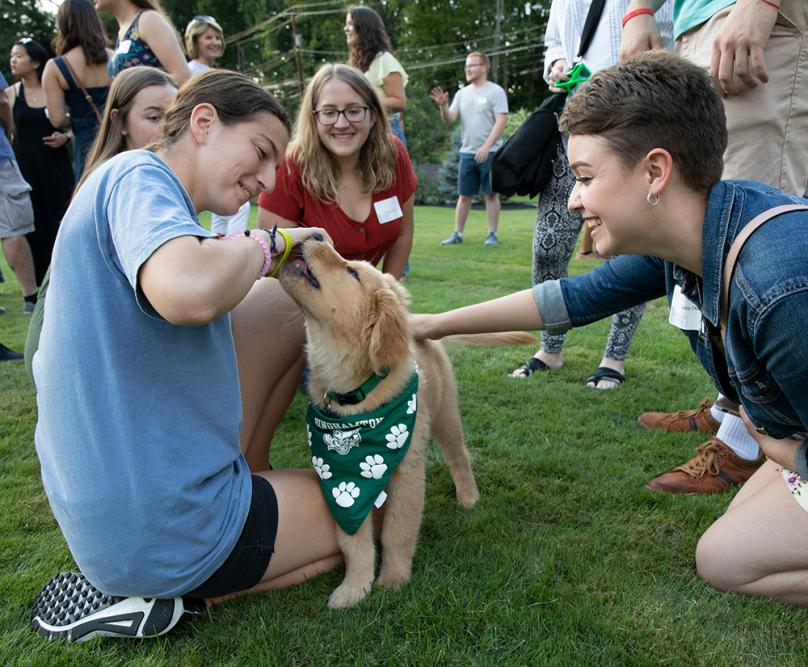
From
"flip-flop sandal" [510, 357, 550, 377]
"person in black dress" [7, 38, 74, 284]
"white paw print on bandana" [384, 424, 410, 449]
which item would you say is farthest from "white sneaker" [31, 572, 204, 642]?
"person in black dress" [7, 38, 74, 284]

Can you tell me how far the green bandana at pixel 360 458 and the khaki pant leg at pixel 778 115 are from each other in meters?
1.53

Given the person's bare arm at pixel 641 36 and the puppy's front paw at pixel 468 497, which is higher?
the person's bare arm at pixel 641 36

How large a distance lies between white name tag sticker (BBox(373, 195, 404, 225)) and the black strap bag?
789 mm

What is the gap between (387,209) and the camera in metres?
3.29

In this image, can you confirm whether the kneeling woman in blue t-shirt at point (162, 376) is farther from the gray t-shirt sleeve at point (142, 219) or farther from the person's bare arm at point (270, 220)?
the person's bare arm at point (270, 220)

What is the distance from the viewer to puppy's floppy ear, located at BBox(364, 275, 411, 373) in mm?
2090

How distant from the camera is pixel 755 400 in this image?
5.74 feet

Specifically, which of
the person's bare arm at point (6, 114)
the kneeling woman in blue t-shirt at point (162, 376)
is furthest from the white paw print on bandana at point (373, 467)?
the person's bare arm at point (6, 114)

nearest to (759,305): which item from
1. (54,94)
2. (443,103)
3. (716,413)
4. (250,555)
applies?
(250,555)

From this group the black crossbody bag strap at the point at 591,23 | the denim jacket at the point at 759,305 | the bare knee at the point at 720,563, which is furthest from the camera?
the black crossbody bag strap at the point at 591,23

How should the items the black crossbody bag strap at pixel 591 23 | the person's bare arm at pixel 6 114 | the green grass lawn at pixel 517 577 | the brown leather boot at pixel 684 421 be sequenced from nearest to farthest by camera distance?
the green grass lawn at pixel 517 577
the brown leather boot at pixel 684 421
the black crossbody bag strap at pixel 591 23
the person's bare arm at pixel 6 114

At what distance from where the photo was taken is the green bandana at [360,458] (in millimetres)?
2078

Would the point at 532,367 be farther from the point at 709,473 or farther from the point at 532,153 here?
the point at 709,473

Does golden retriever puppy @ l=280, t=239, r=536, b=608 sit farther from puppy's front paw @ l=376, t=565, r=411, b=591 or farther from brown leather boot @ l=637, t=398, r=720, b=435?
brown leather boot @ l=637, t=398, r=720, b=435
